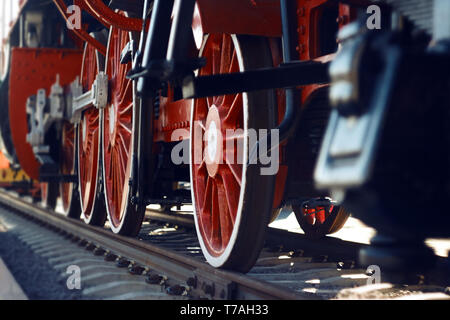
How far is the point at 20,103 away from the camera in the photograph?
27.2 feet

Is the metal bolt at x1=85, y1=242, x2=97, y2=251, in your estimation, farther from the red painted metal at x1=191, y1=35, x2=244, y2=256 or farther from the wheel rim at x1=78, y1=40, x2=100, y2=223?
the red painted metal at x1=191, y1=35, x2=244, y2=256

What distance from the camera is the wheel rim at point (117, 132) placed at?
5094 millimetres

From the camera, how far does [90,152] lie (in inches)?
253

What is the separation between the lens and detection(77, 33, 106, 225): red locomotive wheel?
6.01 m

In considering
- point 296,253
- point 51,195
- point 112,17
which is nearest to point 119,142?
point 112,17

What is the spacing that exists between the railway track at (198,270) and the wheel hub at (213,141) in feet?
1.73

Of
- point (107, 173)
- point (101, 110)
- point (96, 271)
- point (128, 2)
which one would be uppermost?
point (128, 2)

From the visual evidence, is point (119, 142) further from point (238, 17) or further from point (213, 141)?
point (238, 17)

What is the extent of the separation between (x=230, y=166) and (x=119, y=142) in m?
2.19

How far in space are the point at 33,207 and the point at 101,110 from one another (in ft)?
11.3

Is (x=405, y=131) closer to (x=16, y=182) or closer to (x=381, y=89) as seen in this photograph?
(x=381, y=89)

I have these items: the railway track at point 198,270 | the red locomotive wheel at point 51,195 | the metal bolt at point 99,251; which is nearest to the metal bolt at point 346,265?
the railway track at point 198,270

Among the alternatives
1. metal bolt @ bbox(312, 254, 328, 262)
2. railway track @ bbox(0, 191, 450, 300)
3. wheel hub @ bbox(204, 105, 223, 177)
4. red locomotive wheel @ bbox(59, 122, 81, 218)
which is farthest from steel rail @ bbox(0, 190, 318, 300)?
metal bolt @ bbox(312, 254, 328, 262)
